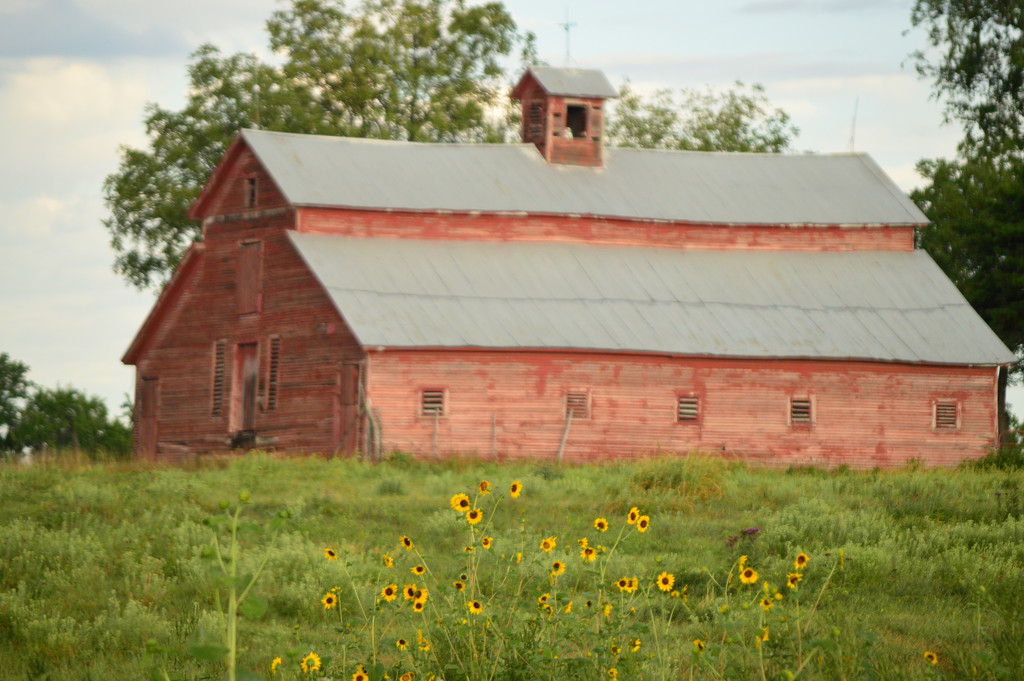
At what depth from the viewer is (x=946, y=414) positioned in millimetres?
34156

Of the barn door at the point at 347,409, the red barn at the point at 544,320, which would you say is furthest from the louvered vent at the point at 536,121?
the barn door at the point at 347,409

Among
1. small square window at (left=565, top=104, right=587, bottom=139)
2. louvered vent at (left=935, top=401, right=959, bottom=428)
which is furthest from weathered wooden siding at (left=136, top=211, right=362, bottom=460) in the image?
louvered vent at (left=935, top=401, right=959, bottom=428)

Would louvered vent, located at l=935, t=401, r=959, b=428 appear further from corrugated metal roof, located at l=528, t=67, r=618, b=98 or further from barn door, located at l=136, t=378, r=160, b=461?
barn door, located at l=136, t=378, r=160, b=461

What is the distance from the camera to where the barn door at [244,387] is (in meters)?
33.6

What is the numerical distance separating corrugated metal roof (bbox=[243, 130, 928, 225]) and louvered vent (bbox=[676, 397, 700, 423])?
18.1 ft

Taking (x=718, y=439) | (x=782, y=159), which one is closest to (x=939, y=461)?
(x=718, y=439)

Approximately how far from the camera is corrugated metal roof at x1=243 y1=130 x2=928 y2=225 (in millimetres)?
34656

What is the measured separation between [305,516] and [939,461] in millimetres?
19082

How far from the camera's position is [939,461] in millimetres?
33969

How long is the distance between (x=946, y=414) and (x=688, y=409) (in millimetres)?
6302

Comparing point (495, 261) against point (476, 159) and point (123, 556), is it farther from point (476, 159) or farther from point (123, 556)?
point (123, 556)

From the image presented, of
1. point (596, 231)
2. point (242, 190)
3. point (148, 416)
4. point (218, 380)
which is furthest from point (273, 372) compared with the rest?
point (596, 231)

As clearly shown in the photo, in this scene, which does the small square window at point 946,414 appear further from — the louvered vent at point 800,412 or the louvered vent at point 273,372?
the louvered vent at point 273,372

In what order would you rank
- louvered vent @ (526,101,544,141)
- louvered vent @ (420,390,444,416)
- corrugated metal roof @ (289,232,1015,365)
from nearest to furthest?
1. louvered vent @ (420,390,444,416)
2. corrugated metal roof @ (289,232,1015,365)
3. louvered vent @ (526,101,544,141)
